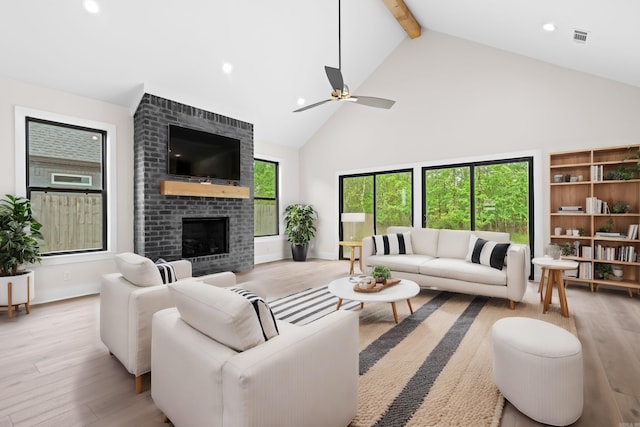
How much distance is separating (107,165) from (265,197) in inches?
127

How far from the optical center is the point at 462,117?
18.5ft

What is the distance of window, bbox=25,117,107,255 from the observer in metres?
4.12

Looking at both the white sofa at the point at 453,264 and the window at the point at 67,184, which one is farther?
the window at the point at 67,184

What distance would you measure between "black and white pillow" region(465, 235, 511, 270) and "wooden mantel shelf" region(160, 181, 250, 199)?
399 cm

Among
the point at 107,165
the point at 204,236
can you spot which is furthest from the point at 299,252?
the point at 107,165

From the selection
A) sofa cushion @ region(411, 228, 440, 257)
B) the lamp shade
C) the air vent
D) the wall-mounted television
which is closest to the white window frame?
the wall-mounted television

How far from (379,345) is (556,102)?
4.69m

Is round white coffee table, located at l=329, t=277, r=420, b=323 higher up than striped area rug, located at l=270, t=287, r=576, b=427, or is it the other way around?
round white coffee table, located at l=329, t=277, r=420, b=323

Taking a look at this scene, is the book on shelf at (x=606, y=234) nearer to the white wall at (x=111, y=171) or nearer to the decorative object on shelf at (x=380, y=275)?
the decorative object on shelf at (x=380, y=275)

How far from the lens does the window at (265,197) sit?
706 centimetres

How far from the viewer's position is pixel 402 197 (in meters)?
6.45

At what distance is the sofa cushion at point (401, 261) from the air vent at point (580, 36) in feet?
10.7

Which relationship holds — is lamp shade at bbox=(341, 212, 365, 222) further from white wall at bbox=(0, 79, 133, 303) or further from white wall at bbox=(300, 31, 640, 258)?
white wall at bbox=(0, 79, 133, 303)

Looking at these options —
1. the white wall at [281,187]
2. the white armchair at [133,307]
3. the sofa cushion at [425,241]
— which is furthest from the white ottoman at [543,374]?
the white wall at [281,187]
